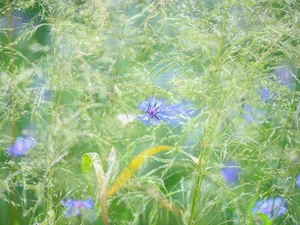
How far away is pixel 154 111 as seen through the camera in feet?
2.85

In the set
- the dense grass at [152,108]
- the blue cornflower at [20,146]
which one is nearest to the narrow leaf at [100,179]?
the dense grass at [152,108]

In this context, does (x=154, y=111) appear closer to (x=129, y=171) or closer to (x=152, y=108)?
(x=152, y=108)

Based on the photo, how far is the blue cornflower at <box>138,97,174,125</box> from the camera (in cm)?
86

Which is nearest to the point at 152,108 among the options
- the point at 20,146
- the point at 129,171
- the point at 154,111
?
the point at 154,111

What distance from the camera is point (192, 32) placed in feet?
2.50

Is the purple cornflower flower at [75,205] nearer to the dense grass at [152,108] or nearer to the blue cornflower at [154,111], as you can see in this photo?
the dense grass at [152,108]

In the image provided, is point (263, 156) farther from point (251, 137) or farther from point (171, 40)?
point (171, 40)

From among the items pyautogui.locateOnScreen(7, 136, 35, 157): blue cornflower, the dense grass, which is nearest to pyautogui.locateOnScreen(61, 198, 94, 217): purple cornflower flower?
the dense grass

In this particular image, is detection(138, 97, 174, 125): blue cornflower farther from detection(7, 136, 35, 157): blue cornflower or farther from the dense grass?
detection(7, 136, 35, 157): blue cornflower

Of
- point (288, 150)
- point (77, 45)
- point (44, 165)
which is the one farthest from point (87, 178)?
point (288, 150)

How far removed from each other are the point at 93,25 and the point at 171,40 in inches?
5.1

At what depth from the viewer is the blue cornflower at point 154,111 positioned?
2.84 feet

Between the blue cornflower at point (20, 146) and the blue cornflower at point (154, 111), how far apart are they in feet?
0.60

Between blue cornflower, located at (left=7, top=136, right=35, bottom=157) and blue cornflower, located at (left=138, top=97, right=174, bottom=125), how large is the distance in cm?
18
